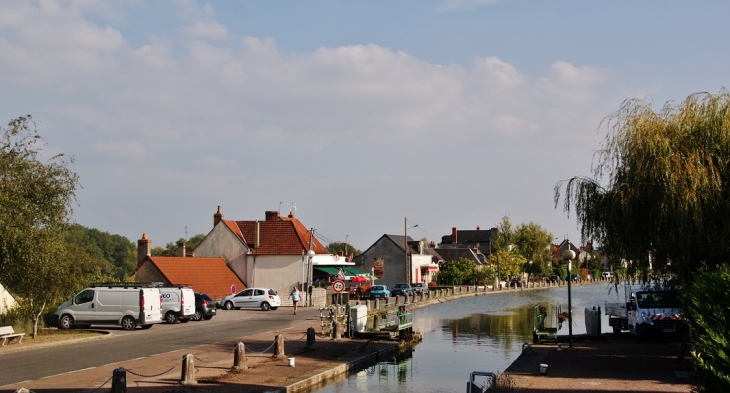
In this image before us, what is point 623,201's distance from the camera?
20531 millimetres

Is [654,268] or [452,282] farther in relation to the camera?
[452,282]

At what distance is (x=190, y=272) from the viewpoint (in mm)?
53000

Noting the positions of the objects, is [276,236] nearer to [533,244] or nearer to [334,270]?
[334,270]

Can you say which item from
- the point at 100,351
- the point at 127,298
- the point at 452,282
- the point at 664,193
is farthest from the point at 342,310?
the point at 452,282

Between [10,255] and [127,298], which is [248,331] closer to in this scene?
[127,298]

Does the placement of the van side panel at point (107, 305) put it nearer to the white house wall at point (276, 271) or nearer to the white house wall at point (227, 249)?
the white house wall at point (276, 271)

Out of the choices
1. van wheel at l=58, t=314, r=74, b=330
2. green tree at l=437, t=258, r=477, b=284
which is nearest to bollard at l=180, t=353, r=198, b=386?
van wheel at l=58, t=314, r=74, b=330

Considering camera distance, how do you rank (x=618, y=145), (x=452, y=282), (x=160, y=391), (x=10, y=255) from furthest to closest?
(x=452, y=282) → (x=10, y=255) → (x=618, y=145) → (x=160, y=391)

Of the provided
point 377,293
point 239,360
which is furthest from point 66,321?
point 377,293

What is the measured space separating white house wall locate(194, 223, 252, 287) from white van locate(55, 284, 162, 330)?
23462 mm

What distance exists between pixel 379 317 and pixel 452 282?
66.0 meters

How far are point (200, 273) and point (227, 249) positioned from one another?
14.1ft

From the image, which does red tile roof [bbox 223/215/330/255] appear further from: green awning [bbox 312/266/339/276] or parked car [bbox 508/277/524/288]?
parked car [bbox 508/277/524/288]

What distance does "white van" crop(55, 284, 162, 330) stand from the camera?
3281 cm
